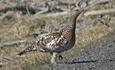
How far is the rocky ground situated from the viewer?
455 inches

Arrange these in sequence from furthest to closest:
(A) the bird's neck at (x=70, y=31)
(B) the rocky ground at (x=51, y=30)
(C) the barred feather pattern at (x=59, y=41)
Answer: (B) the rocky ground at (x=51, y=30) < (A) the bird's neck at (x=70, y=31) < (C) the barred feather pattern at (x=59, y=41)

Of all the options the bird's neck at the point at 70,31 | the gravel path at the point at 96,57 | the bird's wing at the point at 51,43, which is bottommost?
the gravel path at the point at 96,57

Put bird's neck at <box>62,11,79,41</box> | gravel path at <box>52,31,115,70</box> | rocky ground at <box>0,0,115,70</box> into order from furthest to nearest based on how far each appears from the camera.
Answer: rocky ground at <box>0,0,115,70</box> < bird's neck at <box>62,11,79,41</box> < gravel path at <box>52,31,115,70</box>

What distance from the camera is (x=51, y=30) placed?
52.6 ft

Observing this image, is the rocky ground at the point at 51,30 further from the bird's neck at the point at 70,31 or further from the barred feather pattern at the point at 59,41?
the bird's neck at the point at 70,31

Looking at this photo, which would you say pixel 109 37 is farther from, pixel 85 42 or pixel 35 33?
pixel 35 33

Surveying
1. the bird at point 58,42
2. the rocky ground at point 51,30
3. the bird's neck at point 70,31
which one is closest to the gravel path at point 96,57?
the rocky ground at point 51,30

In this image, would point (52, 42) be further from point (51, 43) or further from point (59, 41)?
point (59, 41)

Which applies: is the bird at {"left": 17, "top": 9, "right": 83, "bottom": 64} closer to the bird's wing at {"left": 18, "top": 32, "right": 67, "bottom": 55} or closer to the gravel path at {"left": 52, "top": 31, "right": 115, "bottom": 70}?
the bird's wing at {"left": 18, "top": 32, "right": 67, "bottom": 55}

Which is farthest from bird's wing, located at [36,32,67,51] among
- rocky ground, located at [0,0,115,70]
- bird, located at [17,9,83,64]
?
rocky ground, located at [0,0,115,70]

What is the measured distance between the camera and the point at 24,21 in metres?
18.1

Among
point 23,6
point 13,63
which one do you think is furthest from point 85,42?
point 23,6

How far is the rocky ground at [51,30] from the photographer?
455 inches

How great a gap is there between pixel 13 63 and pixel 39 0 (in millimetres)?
7593
